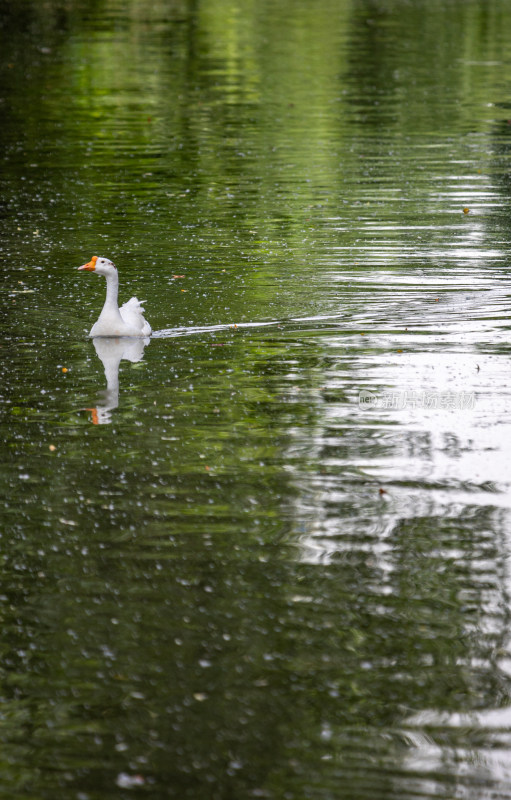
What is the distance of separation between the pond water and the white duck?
185mm

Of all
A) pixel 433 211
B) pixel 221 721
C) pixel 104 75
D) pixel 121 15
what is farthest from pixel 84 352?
pixel 121 15

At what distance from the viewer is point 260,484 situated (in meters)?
7.35

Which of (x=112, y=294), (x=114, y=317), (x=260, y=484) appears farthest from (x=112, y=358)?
(x=260, y=484)

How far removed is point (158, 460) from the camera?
7781 millimetres

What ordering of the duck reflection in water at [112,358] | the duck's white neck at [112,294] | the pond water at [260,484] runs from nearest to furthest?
1. the pond water at [260,484]
2. the duck reflection in water at [112,358]
3. the duck's white neck at [112,294]

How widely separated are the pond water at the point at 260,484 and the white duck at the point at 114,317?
0.61ft

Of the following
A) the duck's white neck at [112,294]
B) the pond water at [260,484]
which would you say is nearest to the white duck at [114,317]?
the duck's white neck at [112,294]

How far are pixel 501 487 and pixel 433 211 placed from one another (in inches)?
361

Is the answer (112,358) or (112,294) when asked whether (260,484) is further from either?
(112,294)

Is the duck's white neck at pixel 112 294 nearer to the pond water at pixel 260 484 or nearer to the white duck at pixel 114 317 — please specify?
the white duck at pixel 114 317

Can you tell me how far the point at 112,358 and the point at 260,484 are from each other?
3264mm

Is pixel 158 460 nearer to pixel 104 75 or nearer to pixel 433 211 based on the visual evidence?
pixel 433 211

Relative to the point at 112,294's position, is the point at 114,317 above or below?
below

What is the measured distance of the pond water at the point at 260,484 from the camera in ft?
16.0
